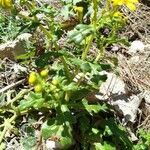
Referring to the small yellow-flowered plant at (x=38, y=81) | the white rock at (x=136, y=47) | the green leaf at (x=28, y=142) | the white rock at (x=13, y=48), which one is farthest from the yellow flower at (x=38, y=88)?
the white rock at (x=136, y=47)

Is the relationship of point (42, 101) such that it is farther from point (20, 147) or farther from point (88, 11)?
point (88, 11)

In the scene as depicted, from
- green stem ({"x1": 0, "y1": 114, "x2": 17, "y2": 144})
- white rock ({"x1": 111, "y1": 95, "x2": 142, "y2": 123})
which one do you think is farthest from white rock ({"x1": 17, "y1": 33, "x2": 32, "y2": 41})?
white rock ({"x1": 111, "y1": 95, "x2": 142, "y2": 123})

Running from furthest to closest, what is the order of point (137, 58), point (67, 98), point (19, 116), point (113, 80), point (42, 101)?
point (137, 58) → point (113, 80) → point (19, 116) → point (67, 98) → point (42, 101)

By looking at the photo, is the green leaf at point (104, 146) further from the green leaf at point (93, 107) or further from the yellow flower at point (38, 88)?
the yellow flower at point (38, 88)

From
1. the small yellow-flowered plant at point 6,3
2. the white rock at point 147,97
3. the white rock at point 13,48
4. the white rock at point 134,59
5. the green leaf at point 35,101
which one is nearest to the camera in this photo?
the small yellow-flowered plant at point 6,3

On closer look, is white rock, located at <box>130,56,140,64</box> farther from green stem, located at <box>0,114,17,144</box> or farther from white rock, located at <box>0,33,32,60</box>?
green stem, located at <box>0,114,17,144</box>

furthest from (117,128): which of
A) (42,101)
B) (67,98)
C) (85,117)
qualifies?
(42,101)

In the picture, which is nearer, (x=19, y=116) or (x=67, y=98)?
(x=67, y=98)

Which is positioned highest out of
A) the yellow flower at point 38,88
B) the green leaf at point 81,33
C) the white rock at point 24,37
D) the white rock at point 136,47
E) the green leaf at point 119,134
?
the green leaf at point 81,33
